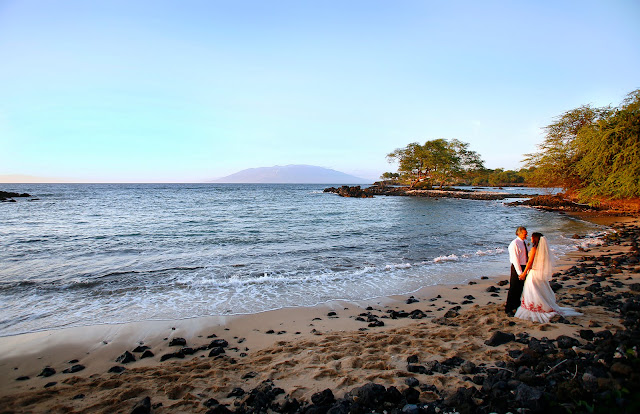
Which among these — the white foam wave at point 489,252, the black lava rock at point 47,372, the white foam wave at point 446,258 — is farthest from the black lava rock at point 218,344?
the white foam wave at point 489,252

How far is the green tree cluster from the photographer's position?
2159 centimetres

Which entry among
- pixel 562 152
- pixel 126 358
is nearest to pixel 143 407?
pixel 126 358

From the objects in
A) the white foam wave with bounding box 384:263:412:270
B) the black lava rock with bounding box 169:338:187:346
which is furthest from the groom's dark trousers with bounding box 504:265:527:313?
the black lava rock with bounding box 169:338:187:346

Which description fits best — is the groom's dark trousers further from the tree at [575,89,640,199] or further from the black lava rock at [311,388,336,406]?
the tree at [575,89,640,199]

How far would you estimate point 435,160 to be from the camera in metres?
69.9

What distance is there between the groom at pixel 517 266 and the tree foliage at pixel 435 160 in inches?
2636

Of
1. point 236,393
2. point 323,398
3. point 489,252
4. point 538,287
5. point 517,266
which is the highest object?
point 517,266

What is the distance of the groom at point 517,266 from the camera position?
6.79 m

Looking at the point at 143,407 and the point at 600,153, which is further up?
the point at 600,153

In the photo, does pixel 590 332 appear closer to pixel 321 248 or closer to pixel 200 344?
pixel 200 344

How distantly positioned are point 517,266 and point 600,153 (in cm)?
2400

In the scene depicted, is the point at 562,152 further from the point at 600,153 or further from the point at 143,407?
the point at 143,407

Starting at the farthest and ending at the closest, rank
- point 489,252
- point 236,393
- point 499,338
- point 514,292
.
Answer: point 489,252, point 514,292, point 499,338, point 236,393

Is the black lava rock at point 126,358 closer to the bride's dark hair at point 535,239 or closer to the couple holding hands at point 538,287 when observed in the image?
the couple holding hands at point 538,287
